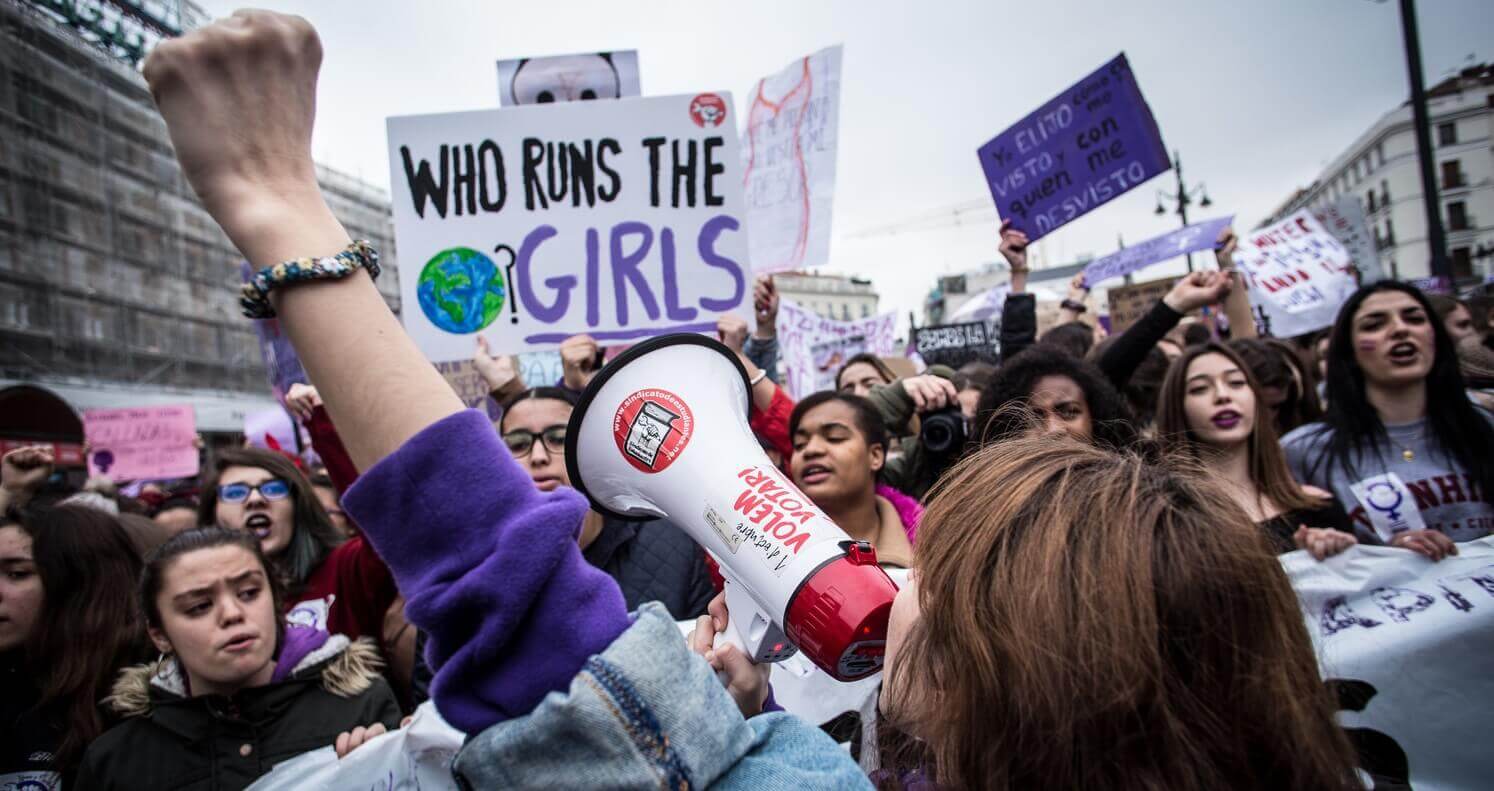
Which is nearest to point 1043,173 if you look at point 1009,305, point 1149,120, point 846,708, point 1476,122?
point 1149,120

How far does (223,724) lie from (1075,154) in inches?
161

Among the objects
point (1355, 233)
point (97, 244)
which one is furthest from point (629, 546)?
point (97, 244)

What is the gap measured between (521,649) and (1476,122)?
62.0 m

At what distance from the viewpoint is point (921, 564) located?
3.34 ft

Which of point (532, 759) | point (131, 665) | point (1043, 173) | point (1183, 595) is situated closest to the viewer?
point (532, 759)

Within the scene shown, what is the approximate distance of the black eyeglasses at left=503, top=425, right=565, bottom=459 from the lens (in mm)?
2498

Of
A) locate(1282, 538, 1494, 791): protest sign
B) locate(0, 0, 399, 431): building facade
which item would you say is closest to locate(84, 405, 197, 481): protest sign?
locate(1282, 538, 1494, 791): protest sign

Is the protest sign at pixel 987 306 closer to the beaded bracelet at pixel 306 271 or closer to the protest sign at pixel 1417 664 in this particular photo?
the protest sign at pixel 1417 664

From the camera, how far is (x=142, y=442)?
8.37 m

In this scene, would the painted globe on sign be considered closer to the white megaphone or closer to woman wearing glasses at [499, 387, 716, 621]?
woman wearing glasses at [499, 387, 716, 621]

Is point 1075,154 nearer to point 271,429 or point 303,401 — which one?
point 303,401

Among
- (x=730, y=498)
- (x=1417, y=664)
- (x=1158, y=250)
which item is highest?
(x=1158, y=250)

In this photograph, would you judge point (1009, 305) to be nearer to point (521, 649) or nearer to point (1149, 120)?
point (1149, 120)

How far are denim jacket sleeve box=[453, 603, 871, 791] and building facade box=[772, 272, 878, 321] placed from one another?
61.1 metres
